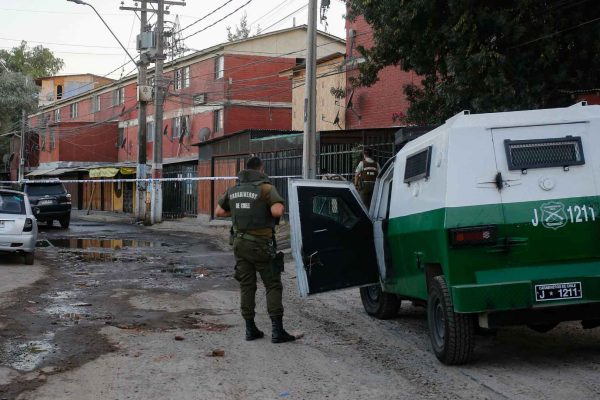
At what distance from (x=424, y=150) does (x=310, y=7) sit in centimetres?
1126

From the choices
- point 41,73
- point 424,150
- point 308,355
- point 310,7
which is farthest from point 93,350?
point 41,73

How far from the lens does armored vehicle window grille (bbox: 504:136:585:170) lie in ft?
19.9

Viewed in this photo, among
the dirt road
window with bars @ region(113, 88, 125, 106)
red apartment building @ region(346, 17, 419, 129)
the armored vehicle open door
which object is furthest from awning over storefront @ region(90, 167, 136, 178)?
the armored vehicle open door

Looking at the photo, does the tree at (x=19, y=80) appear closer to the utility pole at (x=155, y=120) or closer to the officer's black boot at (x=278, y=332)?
the utility pole at (x=155, y=120)

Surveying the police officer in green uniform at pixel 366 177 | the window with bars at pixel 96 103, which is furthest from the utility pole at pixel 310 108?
the window with bars at pixel 96 103

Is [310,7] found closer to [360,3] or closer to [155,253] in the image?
[360,3]

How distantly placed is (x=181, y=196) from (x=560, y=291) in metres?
30.7

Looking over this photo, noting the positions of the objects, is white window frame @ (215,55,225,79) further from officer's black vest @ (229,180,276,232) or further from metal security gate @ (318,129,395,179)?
officer's black vest @ (229,180,276,232)

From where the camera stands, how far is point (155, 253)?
18.0 meters

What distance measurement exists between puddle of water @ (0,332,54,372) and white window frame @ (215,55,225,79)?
3197cm

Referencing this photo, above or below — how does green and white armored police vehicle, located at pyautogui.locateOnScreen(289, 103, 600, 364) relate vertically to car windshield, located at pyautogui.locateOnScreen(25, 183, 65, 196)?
below

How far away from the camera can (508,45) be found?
42.6 ft

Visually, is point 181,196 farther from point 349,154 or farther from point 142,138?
point 349,154

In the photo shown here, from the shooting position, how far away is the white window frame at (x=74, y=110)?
5984cm
